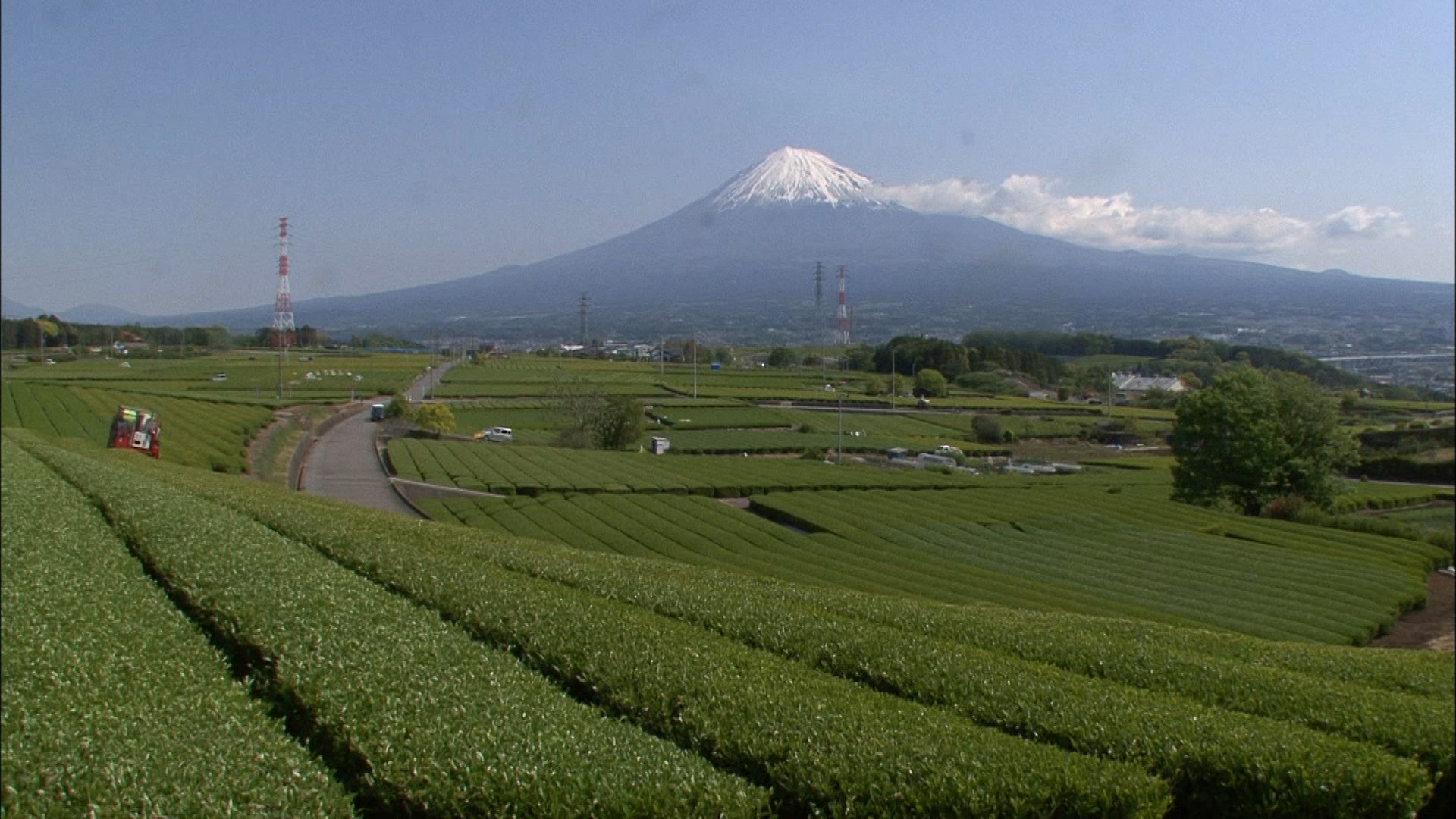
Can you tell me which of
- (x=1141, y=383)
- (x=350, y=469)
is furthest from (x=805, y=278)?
(x=350, y=469)

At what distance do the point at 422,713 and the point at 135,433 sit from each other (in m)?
30.9

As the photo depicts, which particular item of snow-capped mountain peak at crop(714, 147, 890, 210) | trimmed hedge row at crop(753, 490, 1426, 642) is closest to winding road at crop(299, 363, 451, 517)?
trimmed hedge row at crop(753, 490, 1426, 642)

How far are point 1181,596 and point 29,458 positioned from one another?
84.2 ft

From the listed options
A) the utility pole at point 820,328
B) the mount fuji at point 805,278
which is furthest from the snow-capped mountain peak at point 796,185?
the utility pole at point 820,328

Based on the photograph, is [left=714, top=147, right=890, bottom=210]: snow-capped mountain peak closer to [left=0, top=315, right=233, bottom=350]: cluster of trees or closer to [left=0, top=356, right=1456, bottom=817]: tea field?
[left=0, top=315, right=233, bottom=350]: cluster of trees

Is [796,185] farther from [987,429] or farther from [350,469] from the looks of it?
[350,469]

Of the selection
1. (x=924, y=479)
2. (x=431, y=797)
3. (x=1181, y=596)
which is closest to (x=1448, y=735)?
(x=431, y=797)

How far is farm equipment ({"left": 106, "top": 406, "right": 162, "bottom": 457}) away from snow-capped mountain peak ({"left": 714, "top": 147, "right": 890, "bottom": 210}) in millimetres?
138022

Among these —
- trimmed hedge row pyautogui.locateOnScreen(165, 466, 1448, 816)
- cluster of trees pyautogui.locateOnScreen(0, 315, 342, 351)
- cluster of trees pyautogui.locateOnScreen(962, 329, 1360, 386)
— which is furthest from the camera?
cluster of trees pyautogui.locateOnScreen(0, 315, 342, 351)

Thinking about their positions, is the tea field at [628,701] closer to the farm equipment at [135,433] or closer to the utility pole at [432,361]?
the farm equipment at [135,433]

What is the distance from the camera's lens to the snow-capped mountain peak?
16650 cm

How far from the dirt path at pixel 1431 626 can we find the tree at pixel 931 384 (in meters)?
48.6

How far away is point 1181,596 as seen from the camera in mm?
21547

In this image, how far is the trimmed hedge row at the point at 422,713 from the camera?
16.0 ft
